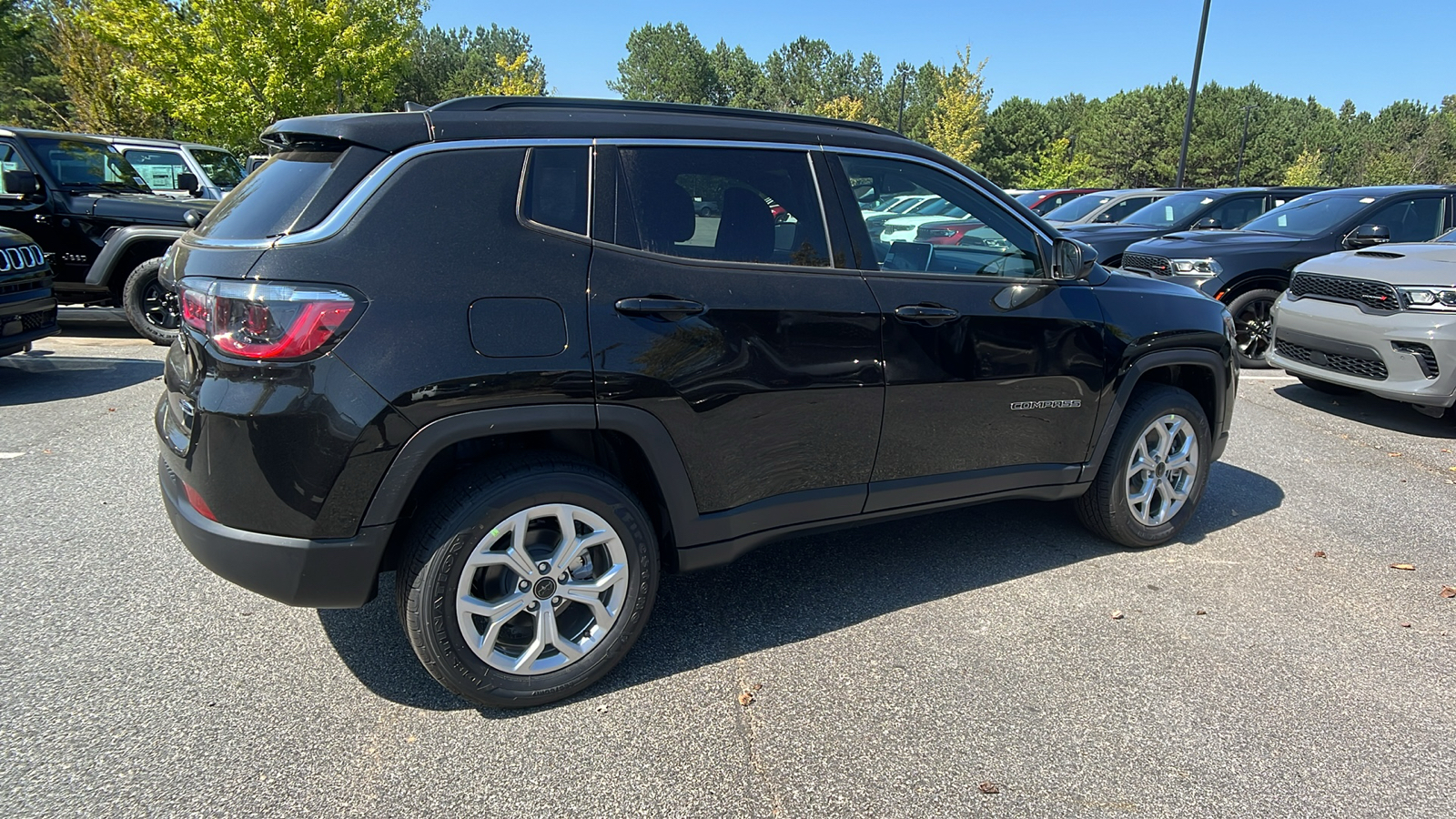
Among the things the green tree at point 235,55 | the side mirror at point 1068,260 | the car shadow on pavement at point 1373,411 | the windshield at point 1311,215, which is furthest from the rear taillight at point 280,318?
the green tree at point 235,55

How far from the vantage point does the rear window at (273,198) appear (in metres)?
2.59

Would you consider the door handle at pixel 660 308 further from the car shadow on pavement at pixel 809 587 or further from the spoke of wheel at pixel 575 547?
the car shadow on pavement at pixel 809 587

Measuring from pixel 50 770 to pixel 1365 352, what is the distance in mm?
7794

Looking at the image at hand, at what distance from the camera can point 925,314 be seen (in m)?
3.30

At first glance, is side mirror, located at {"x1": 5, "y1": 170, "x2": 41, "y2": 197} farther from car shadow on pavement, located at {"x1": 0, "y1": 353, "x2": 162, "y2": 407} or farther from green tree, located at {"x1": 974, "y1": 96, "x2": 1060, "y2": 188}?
green tree, located at {"x1": 974, "y1": 96, "x2": 1060, "y2": 188}

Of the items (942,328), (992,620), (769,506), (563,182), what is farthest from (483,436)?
(992,620)

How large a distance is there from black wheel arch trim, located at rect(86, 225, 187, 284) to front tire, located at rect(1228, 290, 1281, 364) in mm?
9755

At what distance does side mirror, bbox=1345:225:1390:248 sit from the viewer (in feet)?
26.4

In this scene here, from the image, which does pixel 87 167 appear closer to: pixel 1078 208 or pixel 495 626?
pixel 495 626

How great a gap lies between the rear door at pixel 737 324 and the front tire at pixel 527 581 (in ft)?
1.01

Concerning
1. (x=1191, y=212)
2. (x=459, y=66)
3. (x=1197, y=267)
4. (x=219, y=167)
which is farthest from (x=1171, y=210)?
(x=459, y=66)

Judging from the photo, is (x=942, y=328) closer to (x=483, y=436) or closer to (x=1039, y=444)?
(x=1039, y=444)

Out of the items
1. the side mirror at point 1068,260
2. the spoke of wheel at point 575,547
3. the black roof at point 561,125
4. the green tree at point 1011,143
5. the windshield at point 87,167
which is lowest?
the spoke of wheel at point 575,547

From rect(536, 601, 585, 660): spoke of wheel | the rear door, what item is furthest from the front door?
rect(536, 601, 585, 660): spoke of wheel
